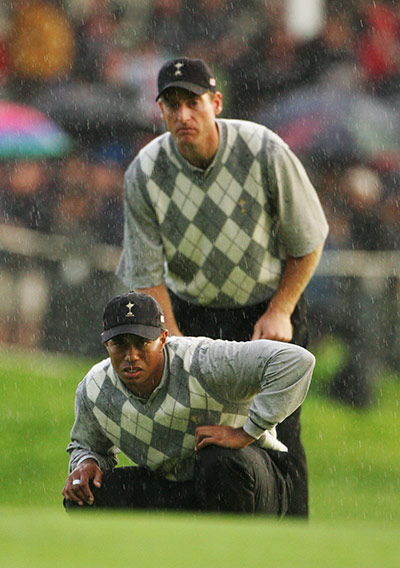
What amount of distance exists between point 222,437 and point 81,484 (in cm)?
48

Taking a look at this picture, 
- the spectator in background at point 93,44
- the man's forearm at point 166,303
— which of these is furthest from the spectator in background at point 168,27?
the man's forearm at point 166,303

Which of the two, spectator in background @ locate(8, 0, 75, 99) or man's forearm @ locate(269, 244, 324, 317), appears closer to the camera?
man's forearm @ locate(269, 244, 324, 317)

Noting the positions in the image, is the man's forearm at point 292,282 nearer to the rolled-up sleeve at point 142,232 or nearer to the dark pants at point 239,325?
the dark pants at point 239,325

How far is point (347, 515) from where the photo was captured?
23.2ft

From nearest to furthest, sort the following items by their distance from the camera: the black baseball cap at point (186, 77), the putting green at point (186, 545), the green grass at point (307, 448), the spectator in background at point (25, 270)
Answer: the putting green at point (186, 545) → the black baseball cap at point (186, 77) → the green grass at point (307, 448) → the spectator in background at point (25, 270)

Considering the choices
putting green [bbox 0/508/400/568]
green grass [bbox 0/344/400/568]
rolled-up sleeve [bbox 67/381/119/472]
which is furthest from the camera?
green grass [bbox 0/344/400/568]

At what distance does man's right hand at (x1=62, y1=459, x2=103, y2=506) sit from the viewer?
167 inches

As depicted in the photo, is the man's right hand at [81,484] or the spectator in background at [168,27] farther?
the spectator in background at [168,27]

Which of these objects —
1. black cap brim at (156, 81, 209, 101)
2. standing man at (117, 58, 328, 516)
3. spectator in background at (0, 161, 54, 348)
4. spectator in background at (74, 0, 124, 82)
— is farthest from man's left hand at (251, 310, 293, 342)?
spectator in background at (74, 0, 124, 82)

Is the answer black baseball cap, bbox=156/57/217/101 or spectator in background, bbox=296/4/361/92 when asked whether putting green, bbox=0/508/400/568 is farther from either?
spectator in background, bbox=296/4/361/92

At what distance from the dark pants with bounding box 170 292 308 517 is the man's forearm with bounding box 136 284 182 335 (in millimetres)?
59

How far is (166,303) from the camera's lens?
501 centimetres

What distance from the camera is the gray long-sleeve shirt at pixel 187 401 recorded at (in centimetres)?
409

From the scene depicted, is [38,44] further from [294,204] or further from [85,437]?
[85,437]
